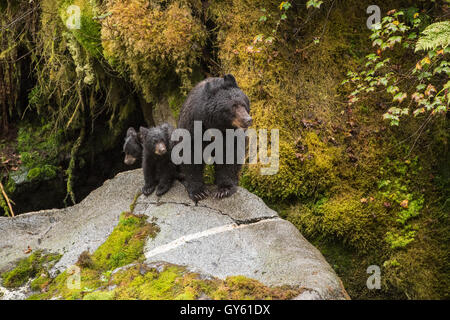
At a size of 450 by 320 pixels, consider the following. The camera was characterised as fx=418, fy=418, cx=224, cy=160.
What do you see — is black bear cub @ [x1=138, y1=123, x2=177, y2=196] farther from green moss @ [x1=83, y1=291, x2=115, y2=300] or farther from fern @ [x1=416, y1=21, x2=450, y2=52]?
fern @ [x1=416, y1=21, x2=450, y2=52]

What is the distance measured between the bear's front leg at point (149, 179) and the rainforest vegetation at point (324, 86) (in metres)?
1.25

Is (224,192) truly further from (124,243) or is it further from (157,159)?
(124,243)

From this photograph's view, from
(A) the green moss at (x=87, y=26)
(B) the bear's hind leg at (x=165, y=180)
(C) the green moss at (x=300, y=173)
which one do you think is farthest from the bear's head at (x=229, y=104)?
(A) the green moss at (x=87, y=26)

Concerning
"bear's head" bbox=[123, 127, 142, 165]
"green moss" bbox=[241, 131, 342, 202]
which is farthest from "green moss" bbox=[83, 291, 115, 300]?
"green moss" bbox=[241, 131, 342, 202]

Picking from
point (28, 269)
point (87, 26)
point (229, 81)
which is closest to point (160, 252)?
point (28, 269)

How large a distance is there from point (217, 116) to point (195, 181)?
899 mm

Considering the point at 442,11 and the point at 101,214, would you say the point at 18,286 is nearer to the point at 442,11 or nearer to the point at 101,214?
the point at 101,214

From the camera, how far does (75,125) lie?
318 inches

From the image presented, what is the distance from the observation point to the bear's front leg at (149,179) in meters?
4.87

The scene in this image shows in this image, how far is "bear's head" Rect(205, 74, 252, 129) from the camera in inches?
161

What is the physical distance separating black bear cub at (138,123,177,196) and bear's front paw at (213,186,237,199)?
60 centimetres

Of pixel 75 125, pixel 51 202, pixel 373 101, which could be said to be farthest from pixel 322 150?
pixel 51 202

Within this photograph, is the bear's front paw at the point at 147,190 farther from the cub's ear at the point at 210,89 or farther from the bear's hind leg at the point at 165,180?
the cub's ear at the point at 210,89

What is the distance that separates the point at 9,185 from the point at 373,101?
6.50 m
